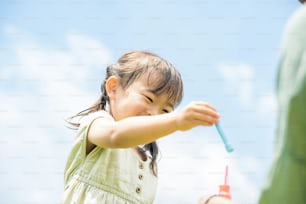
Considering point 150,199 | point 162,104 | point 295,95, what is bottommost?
point 150,199

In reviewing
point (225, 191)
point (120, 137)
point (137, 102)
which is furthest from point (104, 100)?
point (225, 191)

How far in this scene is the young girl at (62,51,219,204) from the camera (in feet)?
4.78

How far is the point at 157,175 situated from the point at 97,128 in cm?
30

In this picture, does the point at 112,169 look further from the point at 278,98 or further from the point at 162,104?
the point at 278,98

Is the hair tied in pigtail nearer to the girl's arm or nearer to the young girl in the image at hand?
the young girl

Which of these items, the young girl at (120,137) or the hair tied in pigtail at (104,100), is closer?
the young girl at (120,137)

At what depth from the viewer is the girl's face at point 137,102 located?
4.98 ft

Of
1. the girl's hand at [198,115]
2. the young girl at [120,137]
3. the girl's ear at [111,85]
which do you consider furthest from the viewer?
the girl's ear at [111,85]

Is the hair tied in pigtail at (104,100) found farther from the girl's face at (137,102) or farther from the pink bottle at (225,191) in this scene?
the pink bottle at (225,191)

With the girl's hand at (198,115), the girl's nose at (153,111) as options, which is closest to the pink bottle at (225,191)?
the girl's hand at (198,115)

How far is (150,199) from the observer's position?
62.1 inches

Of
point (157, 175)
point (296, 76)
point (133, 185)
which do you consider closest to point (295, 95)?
point (296, 76)

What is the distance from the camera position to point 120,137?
1271 mm

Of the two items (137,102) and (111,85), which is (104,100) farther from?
(137,102)
